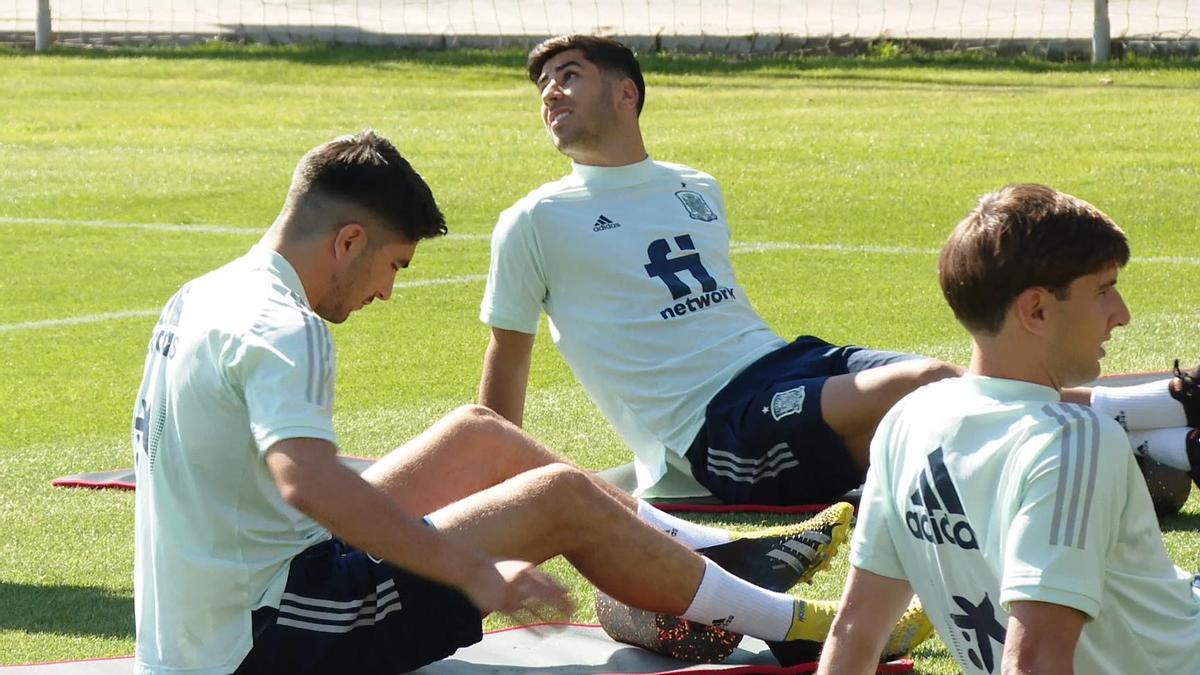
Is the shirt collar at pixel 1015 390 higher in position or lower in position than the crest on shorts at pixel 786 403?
higher

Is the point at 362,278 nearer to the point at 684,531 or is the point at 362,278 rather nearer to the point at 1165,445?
the point at 684,531

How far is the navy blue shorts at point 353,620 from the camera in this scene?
14.1 ft

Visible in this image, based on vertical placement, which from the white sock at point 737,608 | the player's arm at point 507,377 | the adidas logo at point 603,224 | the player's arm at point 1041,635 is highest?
the adidas logo at point 603,224

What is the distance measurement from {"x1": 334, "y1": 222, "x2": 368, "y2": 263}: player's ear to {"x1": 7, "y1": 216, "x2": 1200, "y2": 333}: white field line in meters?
6.78

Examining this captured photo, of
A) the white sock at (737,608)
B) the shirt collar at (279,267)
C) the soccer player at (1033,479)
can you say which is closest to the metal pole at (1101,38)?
the white sock at (737,608)

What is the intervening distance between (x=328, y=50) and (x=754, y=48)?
5.86 m

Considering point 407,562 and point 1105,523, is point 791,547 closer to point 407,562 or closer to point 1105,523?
point 407,562

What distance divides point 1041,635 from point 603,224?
3929 millimetres

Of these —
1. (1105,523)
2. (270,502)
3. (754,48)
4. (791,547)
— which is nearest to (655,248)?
(791,547)

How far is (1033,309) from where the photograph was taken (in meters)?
3.15

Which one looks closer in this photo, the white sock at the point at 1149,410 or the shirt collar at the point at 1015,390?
the shirt collar at the point at 1015,390

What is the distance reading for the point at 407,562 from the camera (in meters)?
3.88

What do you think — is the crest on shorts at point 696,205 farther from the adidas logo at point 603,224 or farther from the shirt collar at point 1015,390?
the shirt collar at point 1015,390

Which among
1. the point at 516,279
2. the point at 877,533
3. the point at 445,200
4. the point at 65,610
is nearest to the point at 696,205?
the point at 516,279
